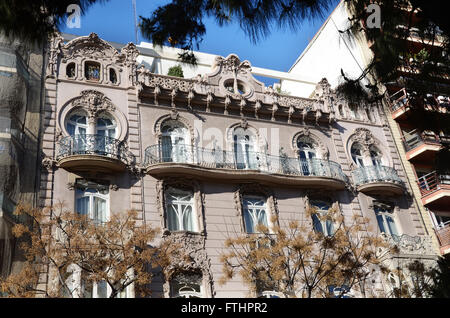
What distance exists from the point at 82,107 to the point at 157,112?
9.90 ft

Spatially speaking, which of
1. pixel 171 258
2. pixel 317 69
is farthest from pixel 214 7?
pixel 317 69

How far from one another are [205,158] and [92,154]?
15.2 feet

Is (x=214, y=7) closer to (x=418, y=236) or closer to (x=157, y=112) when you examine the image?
(x=157, y=112)

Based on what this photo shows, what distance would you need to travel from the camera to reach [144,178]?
62.8ft

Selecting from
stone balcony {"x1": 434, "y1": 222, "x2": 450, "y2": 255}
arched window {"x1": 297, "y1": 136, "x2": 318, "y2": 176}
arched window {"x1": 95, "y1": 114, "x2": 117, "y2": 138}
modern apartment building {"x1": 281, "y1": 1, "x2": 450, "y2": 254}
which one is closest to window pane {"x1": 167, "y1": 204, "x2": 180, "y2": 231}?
arched window {"x1": 95, "y1": 114, "x2": 117, "y2": 138}

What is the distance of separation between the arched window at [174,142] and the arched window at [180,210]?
1.38 meters

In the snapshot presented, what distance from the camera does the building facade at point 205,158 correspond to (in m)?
18.2

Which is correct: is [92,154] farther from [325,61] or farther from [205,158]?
[325,61]

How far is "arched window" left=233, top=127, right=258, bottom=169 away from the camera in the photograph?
21.1 metres

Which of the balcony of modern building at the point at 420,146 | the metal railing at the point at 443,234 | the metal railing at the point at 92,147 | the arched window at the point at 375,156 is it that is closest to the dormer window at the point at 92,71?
the metal railing at the point at 92,147

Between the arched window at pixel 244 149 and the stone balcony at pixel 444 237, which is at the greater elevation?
the arched window at pixel 244 149

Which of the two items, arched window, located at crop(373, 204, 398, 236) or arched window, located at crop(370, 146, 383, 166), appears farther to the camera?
arched window, located at crop(370, 146, 383, 166)

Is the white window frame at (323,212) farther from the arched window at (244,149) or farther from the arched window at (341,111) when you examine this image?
the arched window at (341,111)

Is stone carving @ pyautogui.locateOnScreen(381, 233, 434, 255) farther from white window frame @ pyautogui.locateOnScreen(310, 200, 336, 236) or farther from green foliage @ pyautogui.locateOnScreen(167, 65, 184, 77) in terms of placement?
green foliage @ pyautogui.locateOnScreen(167, 65, 184, 77)
